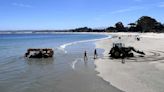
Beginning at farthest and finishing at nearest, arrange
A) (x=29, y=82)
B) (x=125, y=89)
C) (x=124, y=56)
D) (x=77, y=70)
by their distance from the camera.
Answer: (x=124, y=56) < (x=77, y=70) < (x=29, y=82) < (x=125, y=89)

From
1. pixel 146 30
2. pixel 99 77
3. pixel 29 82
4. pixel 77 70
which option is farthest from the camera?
pixel 146 30

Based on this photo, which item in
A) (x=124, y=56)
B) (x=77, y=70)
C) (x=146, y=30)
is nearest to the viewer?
(x=77, y=70)

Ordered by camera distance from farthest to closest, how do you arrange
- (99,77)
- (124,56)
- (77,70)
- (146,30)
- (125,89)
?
(146,30) → (124,56) → (77,70) → (99,77) → (125,89)

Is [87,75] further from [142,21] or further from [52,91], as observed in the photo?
[142,21]

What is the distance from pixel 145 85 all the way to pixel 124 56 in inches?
633

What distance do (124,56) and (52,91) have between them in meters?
17.7

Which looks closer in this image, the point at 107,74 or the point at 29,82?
the point at 29,82

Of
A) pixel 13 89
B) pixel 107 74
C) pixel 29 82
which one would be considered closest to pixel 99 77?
pixel 107 74

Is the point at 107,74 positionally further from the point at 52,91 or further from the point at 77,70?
the point at 52,91

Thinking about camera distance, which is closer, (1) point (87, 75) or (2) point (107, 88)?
(2) point (107, 88)

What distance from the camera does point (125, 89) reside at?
56.5 ft

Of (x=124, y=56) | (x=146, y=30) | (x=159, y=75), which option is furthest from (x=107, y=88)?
(x=146, y=30)

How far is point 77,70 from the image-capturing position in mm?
26047

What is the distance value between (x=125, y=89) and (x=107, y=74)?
584 cm
